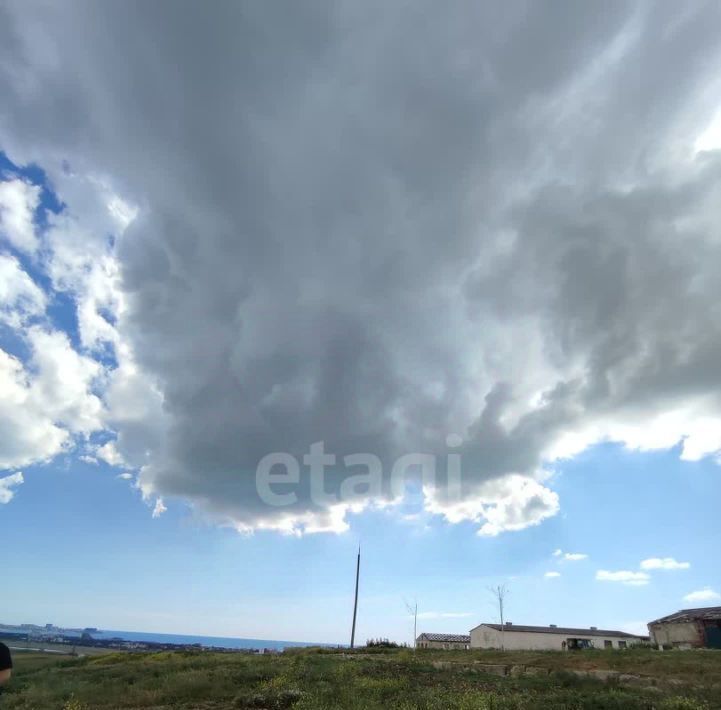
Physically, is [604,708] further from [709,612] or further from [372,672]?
[709,612]

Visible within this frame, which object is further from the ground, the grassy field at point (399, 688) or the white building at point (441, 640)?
the white building at point (441, 640)

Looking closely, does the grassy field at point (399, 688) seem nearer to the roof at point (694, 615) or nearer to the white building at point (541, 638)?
the roof at point (694, 615)

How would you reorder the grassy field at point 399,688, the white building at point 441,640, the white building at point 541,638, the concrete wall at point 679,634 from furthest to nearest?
the white building at point 441,640
the white building at point 541,638
the concrete wall at point 679,634
the grassy field at point 399,688

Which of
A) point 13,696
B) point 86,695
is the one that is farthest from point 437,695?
point 13,696

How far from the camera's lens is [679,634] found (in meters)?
52.7

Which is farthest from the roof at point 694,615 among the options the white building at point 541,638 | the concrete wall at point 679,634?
the white building at point 541,638

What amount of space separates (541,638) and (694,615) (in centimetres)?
2273

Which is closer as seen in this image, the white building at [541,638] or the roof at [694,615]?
the roof at [694,615]

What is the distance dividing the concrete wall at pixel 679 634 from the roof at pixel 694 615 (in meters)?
0.58

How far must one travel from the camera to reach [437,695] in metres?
16.0

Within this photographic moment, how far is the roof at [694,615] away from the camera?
5047 cm

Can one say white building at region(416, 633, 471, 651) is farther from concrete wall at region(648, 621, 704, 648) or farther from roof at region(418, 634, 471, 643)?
concrete wall at region(648, 621, 704, 648)

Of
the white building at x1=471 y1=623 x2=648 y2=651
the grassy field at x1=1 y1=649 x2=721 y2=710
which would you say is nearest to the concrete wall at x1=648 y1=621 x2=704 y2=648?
the white building at x1=471 y1=623 x2=648 y2=651

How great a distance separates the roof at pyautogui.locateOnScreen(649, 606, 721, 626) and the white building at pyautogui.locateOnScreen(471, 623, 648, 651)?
11838mm
